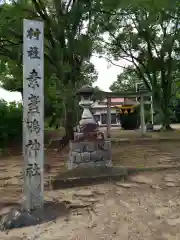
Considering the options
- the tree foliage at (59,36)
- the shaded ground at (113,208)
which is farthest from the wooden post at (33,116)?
the tree foliage at (59,36)

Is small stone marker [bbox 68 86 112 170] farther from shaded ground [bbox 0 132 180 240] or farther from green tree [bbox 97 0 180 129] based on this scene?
green tree [bbox 97 0 180 129]

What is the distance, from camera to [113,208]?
3.81 metres

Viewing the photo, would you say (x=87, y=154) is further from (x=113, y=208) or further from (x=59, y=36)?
(x=59, y=36)

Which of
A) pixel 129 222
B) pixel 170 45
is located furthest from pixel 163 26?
pixel 129 222

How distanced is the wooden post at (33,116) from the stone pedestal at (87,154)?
6.93 ft

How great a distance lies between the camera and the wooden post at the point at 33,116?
3654 mm

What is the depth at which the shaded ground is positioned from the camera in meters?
3.06

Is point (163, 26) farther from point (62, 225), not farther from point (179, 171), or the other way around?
point (62, 225)

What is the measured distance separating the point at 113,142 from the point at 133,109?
6.64 m

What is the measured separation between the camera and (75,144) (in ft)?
19.1

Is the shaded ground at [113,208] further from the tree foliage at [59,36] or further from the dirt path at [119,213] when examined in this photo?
the tree foliage at [59,36]

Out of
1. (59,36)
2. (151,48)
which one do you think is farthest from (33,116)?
(151,48)

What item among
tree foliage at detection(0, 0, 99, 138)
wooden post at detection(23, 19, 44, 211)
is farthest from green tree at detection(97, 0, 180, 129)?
wooden post at detection(23, 19, 44, 211)

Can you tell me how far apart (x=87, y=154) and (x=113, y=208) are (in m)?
2.10
